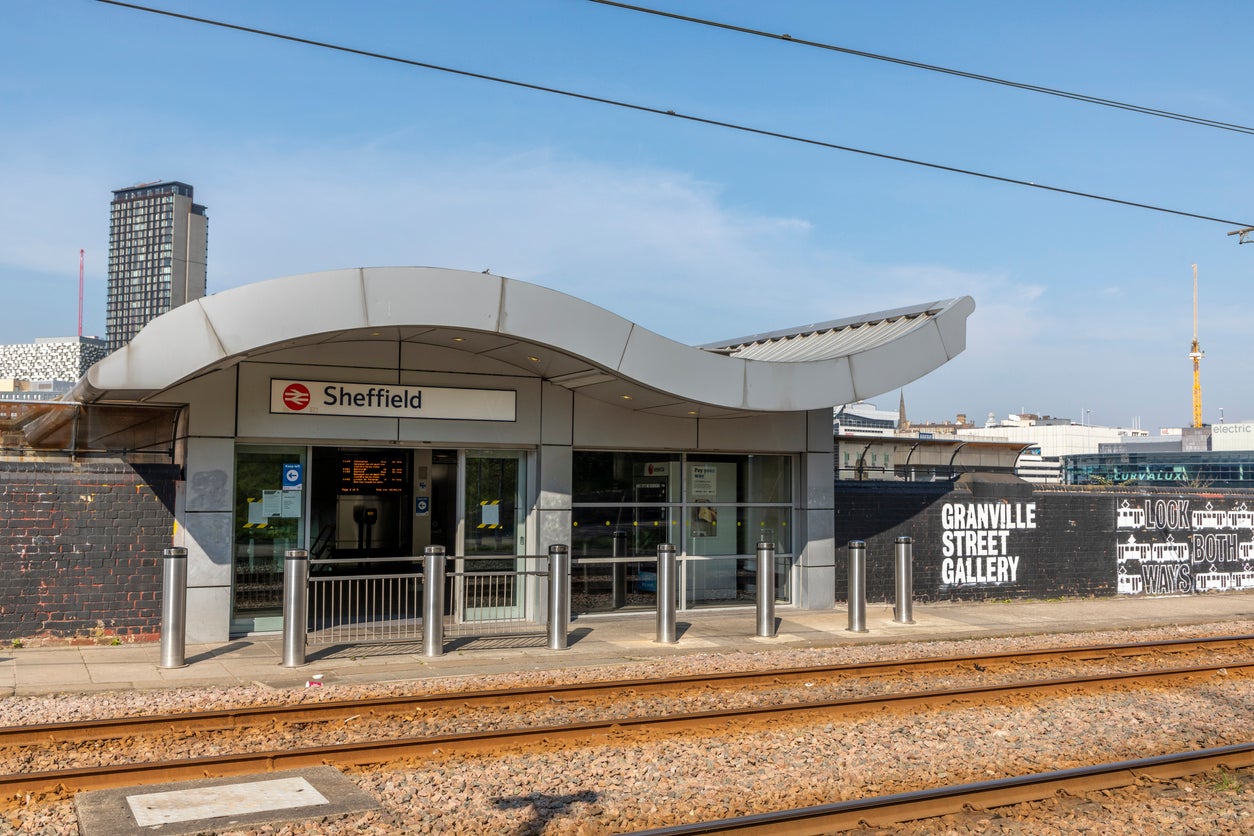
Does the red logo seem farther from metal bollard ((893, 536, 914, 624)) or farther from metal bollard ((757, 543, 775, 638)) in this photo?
metal bollard ((893, 536, 914, 624))

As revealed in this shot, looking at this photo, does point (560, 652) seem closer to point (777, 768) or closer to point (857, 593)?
point (857, 593)

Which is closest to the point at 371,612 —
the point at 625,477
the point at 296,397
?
the point at 296,397

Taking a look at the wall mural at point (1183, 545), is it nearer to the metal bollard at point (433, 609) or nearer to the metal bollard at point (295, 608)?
the metal bollard at point (433, 609)

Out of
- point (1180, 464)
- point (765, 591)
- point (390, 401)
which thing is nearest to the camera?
point (390, 401)

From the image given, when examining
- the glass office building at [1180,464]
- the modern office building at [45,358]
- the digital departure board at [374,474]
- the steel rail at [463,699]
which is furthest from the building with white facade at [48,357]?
the steel rail at [463,699]

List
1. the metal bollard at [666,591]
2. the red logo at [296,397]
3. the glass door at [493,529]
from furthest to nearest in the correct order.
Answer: the glass door at [493,529] < the metal bollard at [666,591] < the red logo at [296,397]

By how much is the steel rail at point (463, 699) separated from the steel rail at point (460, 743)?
46.8 inches

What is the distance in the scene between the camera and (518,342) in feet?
45.3

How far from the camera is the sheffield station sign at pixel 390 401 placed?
14438 mm

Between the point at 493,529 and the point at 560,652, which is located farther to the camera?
the point at 493,529

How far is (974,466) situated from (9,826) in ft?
90.3

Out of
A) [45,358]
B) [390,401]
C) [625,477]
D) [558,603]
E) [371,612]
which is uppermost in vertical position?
[45,358]

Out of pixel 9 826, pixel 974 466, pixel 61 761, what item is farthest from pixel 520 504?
pixel 974 466

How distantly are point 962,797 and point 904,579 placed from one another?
382 inches
